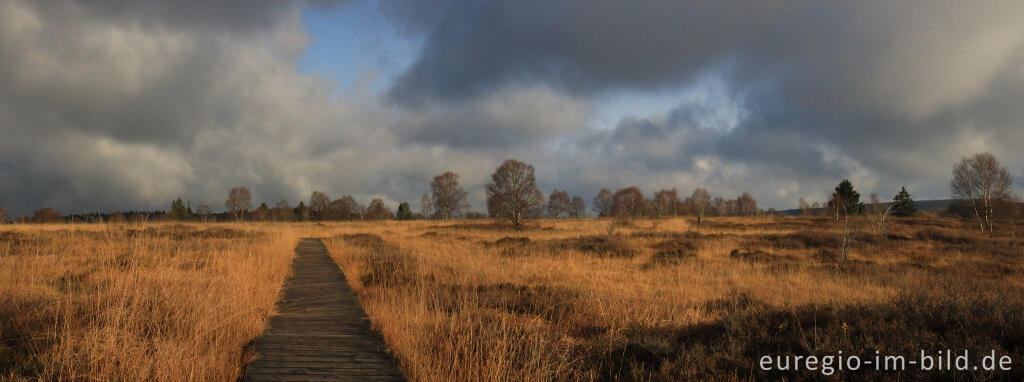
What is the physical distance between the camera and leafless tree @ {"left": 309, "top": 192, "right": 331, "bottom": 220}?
10212cm

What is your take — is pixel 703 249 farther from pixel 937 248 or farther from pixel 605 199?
pixel 605 199

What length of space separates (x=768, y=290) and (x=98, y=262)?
54.8 ft

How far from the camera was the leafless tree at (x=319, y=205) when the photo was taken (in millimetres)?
102125

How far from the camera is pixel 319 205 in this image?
105 meters

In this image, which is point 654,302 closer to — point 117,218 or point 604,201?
point 117,218

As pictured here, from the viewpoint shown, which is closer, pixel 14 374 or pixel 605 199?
pixel 14 374

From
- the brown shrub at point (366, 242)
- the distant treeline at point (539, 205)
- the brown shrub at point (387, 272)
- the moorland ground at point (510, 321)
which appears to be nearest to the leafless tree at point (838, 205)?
the distant treeline at point (539, 205)

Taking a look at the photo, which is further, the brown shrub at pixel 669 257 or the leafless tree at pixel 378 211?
the leafless tree at pixel 378 211

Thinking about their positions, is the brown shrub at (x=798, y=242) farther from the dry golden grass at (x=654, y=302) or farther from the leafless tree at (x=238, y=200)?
the leafless tree at (x=238, y=200)

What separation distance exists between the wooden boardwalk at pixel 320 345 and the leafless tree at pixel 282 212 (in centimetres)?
9636

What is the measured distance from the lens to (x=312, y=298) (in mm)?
8195

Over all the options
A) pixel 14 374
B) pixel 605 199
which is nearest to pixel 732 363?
pixel 14 374

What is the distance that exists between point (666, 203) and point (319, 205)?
80410 millimetres

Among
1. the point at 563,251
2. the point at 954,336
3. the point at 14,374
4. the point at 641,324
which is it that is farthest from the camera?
the point at 563,251
